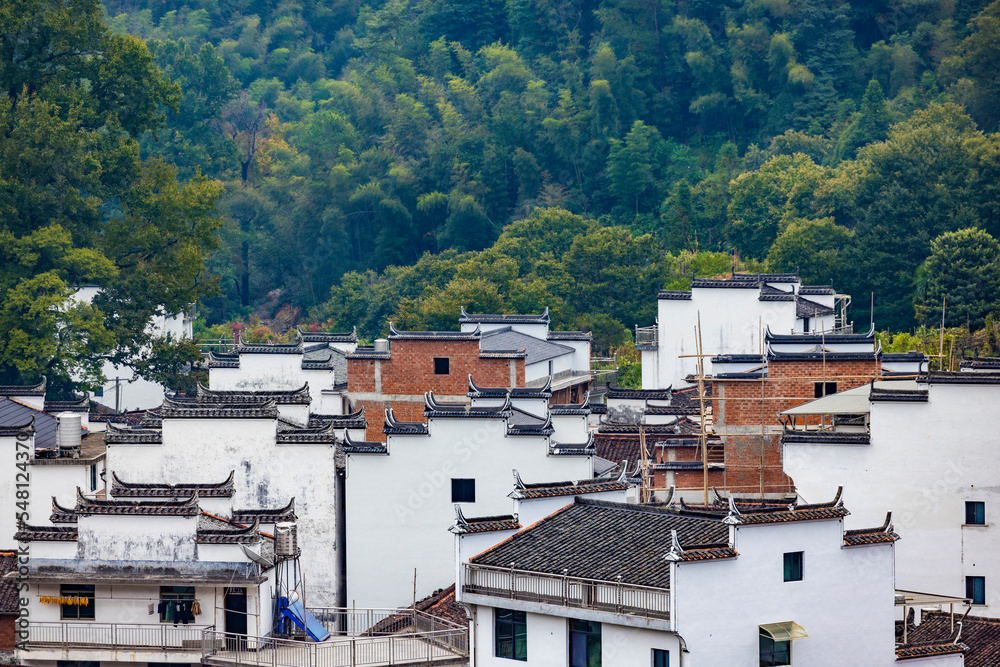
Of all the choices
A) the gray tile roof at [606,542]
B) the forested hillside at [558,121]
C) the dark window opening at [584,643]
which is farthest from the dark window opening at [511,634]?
the forested hillside at [558,121]

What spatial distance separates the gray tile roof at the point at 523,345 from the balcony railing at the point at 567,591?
3085 cm

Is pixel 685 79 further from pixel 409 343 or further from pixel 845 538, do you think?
pixel 845 538

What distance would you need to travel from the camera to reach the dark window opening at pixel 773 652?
85.0 ft

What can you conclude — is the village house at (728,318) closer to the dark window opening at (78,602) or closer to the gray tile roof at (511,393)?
the gray tile roof at (511,393)

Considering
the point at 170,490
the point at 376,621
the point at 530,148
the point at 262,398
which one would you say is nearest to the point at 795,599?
the point at 170,490

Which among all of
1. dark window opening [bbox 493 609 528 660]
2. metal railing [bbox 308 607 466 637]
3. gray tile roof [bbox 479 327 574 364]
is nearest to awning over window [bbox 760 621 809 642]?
dark window opening [bbox 493 609 528 660]

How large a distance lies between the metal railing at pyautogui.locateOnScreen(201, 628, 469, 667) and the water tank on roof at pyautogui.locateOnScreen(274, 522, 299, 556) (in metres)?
2.50

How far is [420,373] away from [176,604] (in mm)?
22297

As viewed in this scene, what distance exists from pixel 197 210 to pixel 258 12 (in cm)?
7196

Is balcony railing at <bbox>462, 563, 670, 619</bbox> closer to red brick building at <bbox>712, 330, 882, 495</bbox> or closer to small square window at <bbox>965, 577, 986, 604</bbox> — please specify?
small square window at <bbox>965, 577, 986, 604</bbox>

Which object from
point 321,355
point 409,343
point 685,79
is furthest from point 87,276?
point 685,79

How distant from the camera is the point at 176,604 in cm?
3272

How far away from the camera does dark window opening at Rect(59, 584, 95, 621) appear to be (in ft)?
108

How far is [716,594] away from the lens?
25.4 metres
